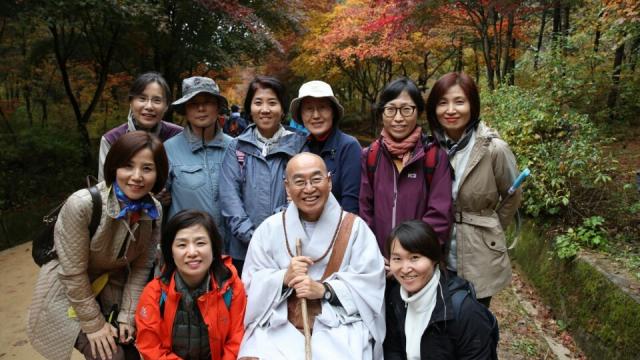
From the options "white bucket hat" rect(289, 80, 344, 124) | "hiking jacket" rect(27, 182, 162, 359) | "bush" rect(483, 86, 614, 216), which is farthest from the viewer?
"bush" rect(483, 86, 614, 216)

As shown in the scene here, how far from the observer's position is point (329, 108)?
309 centimetres

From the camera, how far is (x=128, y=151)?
247 centimetres

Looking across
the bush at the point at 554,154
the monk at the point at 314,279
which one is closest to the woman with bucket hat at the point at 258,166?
the monk at the point at 314,279

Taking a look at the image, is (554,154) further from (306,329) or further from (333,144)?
(306,329)

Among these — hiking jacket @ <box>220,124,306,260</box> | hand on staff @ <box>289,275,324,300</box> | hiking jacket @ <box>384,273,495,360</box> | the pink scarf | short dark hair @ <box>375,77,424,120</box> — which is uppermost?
short dark hair @ <box>375,77,424,120</box>

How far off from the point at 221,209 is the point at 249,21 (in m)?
8.06

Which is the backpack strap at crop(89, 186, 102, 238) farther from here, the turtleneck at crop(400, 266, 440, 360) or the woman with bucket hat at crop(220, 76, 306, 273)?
the turtleneck at crop(400, 266, 440, 360)

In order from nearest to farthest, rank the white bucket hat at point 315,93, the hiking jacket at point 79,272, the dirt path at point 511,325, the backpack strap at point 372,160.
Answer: the hiking jacket at point 79,272
the backpack strap at point 372,160
the white bucket hat at point 315,93
the dirt path at point 511,325

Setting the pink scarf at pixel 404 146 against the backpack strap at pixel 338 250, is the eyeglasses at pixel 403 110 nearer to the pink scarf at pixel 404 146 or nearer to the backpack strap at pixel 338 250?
the pink scarf at pixel 404 146

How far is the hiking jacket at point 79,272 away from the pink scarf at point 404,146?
5.17 feet

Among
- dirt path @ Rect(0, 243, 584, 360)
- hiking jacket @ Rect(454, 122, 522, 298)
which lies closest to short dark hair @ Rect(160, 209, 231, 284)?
hiking jacket @ Rect(454, 122, 522, 298)

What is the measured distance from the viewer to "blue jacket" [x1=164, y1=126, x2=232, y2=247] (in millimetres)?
3123

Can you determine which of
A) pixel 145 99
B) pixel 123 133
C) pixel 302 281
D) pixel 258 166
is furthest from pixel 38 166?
pixel 302 281

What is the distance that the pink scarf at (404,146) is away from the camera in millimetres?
2740
